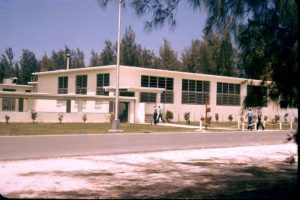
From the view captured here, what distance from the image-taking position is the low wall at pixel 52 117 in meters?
34.8

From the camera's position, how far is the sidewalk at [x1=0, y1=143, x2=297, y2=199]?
8094 millimetres

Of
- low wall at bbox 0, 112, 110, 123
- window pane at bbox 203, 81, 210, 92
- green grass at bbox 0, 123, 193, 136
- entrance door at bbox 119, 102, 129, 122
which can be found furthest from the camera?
window pane at bbox 203, 81, 210, 92

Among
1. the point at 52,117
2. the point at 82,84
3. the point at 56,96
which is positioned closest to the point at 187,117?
the point at 82,84

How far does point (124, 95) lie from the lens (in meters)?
41.9

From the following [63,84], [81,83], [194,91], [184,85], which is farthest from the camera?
[63,84]

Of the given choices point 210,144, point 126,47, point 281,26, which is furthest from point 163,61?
point 281,26

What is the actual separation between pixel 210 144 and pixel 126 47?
59.8m

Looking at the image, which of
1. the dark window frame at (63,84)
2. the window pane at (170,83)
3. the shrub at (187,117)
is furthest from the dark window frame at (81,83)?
the shrub at (187,117)

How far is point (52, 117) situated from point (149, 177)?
27.6 meters

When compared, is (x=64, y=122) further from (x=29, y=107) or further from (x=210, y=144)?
(x=210, y=144)

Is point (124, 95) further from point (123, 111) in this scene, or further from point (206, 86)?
point (206, 86)

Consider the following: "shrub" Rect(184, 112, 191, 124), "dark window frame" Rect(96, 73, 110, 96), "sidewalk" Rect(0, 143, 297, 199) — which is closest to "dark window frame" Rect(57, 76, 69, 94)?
"dark window frame" Rect(96, 73, 110, 96)

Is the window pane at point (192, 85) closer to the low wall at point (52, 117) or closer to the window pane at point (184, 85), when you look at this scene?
the window pane at point (184, 85)

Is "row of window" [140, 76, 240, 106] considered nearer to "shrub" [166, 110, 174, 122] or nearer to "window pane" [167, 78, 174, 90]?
"window pane" [167, 78, 174, 90]
